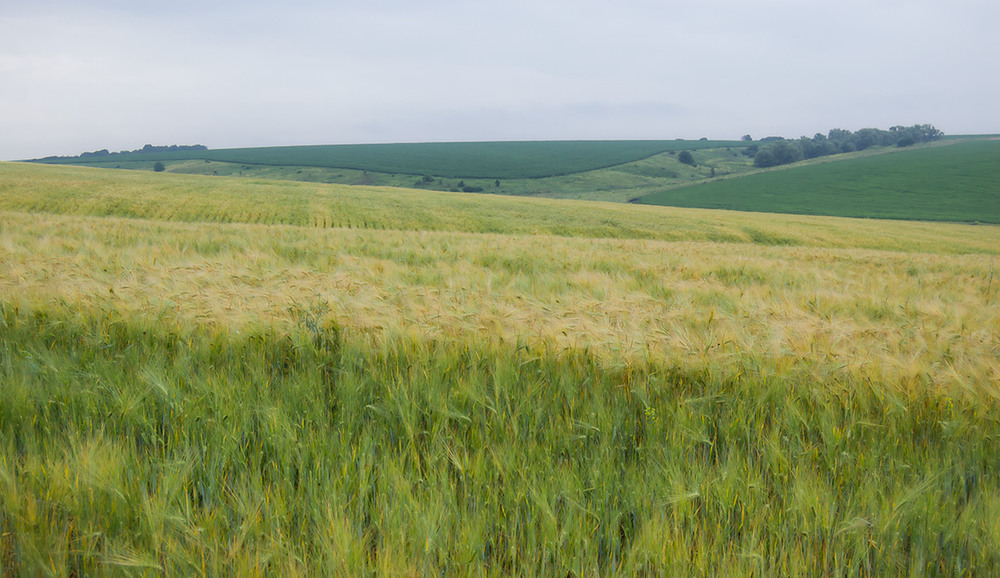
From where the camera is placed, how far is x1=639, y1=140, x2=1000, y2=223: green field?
196 ft

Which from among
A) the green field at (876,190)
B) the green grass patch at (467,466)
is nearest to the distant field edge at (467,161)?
the green field at (876,190)

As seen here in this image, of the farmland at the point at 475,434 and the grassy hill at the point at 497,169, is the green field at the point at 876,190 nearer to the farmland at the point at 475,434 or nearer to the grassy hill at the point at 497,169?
the grassy hill at the point at 497,169

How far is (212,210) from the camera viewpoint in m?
30.2

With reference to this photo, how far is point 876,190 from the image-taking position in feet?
236

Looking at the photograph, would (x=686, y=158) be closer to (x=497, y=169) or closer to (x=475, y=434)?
(x=497, y=169)

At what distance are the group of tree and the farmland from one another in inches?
4768

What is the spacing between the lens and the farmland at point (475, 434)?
1.27 m

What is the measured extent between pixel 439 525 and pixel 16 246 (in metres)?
6.21

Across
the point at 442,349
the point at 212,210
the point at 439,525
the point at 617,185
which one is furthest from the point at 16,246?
the point at 617,185

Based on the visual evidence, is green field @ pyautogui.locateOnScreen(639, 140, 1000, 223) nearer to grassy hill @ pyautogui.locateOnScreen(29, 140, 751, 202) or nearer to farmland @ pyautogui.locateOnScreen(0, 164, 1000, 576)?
grassy hill @ pyautogui.locateOnScreen(29, 140, 751, 202)

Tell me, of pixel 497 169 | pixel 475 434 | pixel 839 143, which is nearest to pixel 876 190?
pixel 839 143

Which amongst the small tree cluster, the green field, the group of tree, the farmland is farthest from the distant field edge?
the farmland

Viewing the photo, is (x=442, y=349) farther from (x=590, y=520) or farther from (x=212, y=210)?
(x=212, y=210)

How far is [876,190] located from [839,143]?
185 ft
